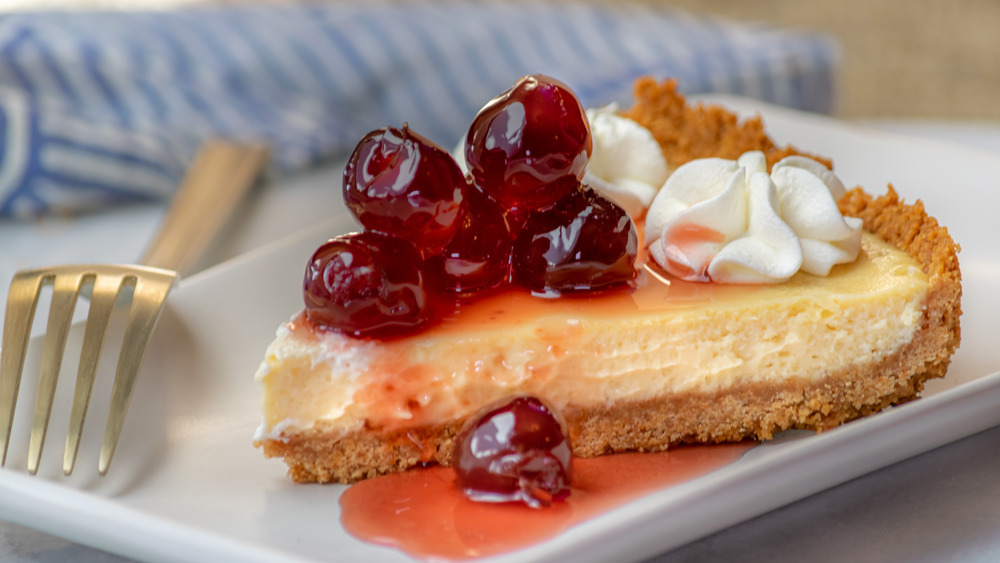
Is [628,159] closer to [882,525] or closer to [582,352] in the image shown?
[582,352]

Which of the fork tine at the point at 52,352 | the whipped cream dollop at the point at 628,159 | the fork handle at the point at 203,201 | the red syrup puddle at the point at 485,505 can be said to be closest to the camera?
the red syrup puddle at the point at 485,505

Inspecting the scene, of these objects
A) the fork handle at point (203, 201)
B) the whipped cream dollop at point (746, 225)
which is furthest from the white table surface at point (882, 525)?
the fork handle at point (203, 201)

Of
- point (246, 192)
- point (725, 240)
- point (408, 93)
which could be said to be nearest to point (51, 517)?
point (725, 240)

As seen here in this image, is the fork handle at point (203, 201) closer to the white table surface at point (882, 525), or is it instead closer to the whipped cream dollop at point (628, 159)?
the whipped cream dollop at point (628, 159)

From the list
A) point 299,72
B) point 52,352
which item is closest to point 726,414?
point 52,352

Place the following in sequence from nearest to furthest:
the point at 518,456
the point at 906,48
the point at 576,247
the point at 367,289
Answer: the point at 518,456 < the point at 367,289 < the point at 576,247 < the point at 906,48

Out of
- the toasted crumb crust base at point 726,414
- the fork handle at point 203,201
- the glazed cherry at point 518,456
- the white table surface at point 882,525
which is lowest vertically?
the white table surface at point 882,525

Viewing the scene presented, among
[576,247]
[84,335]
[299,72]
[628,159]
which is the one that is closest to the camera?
[576,247]

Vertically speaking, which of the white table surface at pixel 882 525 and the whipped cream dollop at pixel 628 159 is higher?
the whipped cream dollop at pixel 628 159
